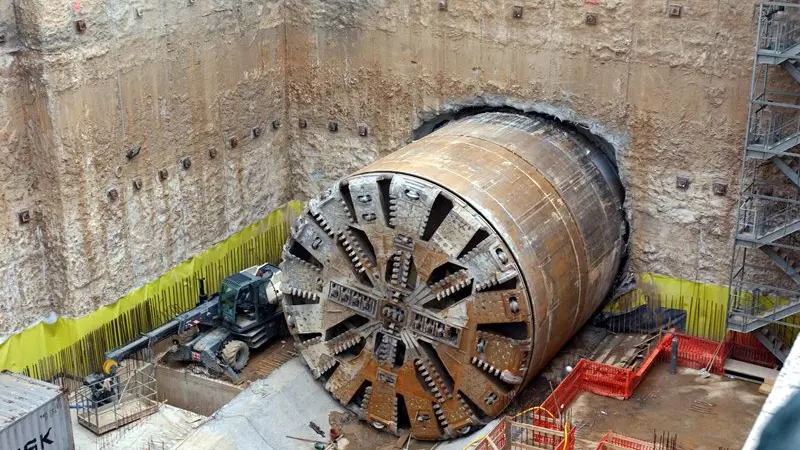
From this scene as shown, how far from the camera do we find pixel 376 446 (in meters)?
20.0

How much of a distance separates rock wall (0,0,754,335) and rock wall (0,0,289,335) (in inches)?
1.5

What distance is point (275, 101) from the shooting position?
25.0 m

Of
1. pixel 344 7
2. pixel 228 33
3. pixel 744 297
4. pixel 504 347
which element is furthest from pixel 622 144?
pixel 228 33

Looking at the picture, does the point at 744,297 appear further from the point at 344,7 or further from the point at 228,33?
the point at 228,33

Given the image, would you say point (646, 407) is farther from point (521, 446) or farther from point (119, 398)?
point (119, 398)

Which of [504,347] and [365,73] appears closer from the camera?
[504,347]

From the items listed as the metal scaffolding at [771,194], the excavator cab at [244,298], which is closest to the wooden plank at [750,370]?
the metal scaffolding at [771,194]

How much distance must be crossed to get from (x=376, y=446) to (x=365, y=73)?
27.8 ft

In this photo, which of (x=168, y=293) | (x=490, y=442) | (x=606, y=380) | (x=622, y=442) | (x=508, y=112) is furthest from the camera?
(x=168, y=293)

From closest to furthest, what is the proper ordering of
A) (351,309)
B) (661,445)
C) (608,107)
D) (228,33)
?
(661,445)
(351,309)
(608,107)
(228,33)

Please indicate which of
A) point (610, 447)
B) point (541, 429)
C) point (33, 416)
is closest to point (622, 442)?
point (610, 447)

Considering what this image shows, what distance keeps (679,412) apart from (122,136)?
11.7 meters

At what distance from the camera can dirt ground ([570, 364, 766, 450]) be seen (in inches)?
712

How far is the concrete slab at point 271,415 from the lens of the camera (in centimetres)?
1991
